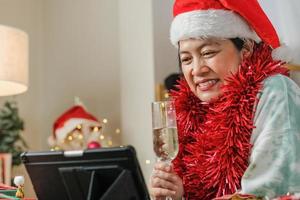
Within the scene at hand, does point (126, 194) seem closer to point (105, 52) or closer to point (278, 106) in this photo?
point (278, 106)

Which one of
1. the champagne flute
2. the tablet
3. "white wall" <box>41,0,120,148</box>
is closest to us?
the tablet

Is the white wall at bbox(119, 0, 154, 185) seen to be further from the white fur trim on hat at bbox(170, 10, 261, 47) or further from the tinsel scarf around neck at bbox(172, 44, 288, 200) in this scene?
the white fur trim on hat at bbox(170, 10, 261, 47)

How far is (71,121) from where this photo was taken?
107 inches

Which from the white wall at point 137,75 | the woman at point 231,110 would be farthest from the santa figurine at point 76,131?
the woman at point 231,110

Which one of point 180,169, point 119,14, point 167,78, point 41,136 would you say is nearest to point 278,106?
point 180,169

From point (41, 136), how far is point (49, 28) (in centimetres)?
70

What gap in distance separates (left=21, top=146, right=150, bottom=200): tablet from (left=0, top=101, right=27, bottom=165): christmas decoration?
1565mm

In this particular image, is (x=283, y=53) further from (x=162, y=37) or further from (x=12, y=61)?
(x=162, y=37)

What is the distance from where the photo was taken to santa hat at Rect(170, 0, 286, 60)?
132cm

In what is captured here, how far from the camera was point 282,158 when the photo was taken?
112 centimetres

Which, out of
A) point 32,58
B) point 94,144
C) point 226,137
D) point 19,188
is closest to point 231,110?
point 226,137

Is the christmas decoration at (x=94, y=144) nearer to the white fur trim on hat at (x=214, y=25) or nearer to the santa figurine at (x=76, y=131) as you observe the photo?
the santa figurine at (x=76, y=131)

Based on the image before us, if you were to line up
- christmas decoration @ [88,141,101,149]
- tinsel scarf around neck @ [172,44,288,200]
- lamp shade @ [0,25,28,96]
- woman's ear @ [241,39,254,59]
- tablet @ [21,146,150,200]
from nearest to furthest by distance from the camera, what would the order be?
tablet @ [21,146,150,200] → tinsel scarf around neck @ [172,44,288,200] → woman's ear @ [241,39,254,59] → lamp shade @ [0,25,28,96] → christmas decoration @ [88,141,101,149]

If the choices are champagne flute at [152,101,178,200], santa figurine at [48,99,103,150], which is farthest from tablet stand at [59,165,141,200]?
santa figurine at [48,99,103,150]
